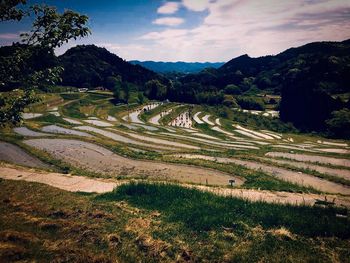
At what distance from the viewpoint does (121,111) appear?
103 m

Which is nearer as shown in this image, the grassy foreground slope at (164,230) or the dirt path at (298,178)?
the grassy foreground slope at (164,230)

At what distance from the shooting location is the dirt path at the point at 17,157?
102 ft

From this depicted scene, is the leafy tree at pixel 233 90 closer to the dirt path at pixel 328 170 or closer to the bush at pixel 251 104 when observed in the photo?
the bush at pixel 251 104

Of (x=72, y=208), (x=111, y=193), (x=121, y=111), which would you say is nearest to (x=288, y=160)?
(x=111, y=193)

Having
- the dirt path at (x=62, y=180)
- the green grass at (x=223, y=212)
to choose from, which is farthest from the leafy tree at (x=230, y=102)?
the green grass at (x=223, y=212)

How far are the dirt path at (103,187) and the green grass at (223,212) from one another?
8.43 ft

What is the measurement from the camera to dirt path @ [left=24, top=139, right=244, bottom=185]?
27.5m

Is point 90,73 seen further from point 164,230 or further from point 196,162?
point 164,230

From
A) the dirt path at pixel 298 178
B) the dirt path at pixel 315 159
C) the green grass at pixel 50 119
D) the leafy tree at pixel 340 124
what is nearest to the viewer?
the dirt path at pixel 298 178

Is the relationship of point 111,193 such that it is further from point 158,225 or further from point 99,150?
point 99,150

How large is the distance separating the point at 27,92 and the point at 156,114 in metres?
87.4

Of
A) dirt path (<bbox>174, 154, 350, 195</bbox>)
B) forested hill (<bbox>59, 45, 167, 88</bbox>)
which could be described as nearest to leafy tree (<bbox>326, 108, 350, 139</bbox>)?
dirt path (<bbox>174, 154, 350, 195</bbox>)

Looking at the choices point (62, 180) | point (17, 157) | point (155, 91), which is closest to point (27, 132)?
point (17, 157)

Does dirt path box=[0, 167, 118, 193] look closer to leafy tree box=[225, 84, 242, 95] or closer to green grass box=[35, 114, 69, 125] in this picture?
green grass box=[35, 114, 69, 125]
